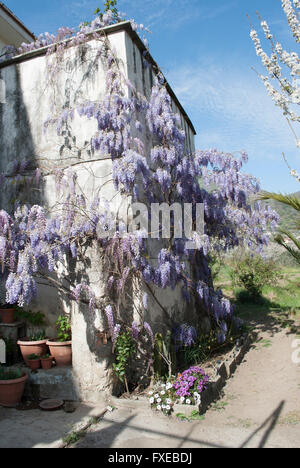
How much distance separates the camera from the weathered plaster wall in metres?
4.84

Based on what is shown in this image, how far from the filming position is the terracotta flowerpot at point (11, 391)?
463cm

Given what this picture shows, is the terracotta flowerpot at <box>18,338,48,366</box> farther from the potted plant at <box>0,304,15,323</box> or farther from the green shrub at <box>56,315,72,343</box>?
the potted plant at <box>0,304,15,323</box>

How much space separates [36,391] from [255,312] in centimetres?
708

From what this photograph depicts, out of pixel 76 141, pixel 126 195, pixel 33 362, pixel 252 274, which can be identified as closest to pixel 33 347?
pixel 33 362

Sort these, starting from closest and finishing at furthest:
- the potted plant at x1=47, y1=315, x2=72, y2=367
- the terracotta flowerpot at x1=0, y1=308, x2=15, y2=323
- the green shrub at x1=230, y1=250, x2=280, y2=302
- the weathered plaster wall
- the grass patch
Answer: the weathered plaster wall → the potted plant at x1=47, y1=315, x2=72, y2=367 → the terracotta flowerpot at x1=0, y1=308, x2=15, y2=323 → the grass patch → the green shrub at x1=230, y1=250, x2=280, y2=302

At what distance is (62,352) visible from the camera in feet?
16.5

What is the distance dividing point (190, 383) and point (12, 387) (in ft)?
7.52

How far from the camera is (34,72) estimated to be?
6.13 metres

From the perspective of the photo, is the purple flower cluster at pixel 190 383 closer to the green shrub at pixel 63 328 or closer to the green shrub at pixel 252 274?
the green shrub at pixel 63 328

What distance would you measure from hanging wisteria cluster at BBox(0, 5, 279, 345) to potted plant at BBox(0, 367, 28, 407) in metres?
1.07

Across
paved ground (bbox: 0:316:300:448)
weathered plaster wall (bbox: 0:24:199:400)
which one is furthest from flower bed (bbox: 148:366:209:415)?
weathered plaster wall (bbox: 0:24:199:400)

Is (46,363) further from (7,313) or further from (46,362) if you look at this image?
(7,313)

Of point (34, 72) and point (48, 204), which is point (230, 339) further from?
point (34, 72)
